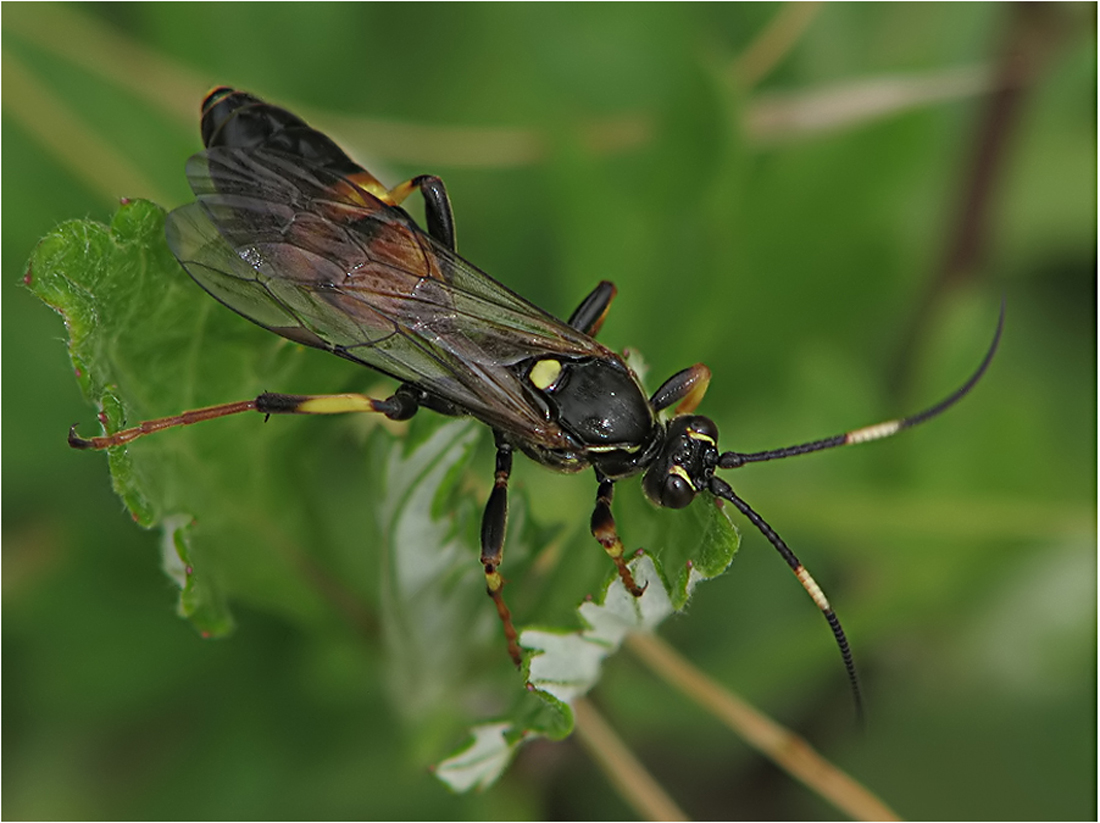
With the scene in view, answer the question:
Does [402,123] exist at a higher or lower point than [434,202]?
higher

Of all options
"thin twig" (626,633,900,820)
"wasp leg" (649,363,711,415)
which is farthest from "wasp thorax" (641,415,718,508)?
"thin twig" (626,633,900,820)

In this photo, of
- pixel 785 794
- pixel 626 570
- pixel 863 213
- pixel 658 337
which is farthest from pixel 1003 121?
pixel 626 570

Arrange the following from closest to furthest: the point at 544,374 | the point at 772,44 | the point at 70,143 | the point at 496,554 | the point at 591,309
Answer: the point at 496,554 → the point at 544,374 → the point at 591,309 → the point at 70,143 → the point at 772,44

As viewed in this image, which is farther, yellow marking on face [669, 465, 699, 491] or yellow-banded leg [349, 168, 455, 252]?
yellow-banded leg [349, 168, 455, 252]

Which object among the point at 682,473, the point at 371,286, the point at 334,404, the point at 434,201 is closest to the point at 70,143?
the point at 434,201

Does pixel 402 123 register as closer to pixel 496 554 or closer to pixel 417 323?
pixel 417 323

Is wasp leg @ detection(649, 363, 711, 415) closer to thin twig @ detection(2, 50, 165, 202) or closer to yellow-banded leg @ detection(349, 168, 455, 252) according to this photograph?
yellow-banded leg @ detection(349, 168, 455, 252)

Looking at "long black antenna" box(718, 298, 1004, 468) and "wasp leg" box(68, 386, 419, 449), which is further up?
"long black antenna" box(718, 298, 1004, 468)
